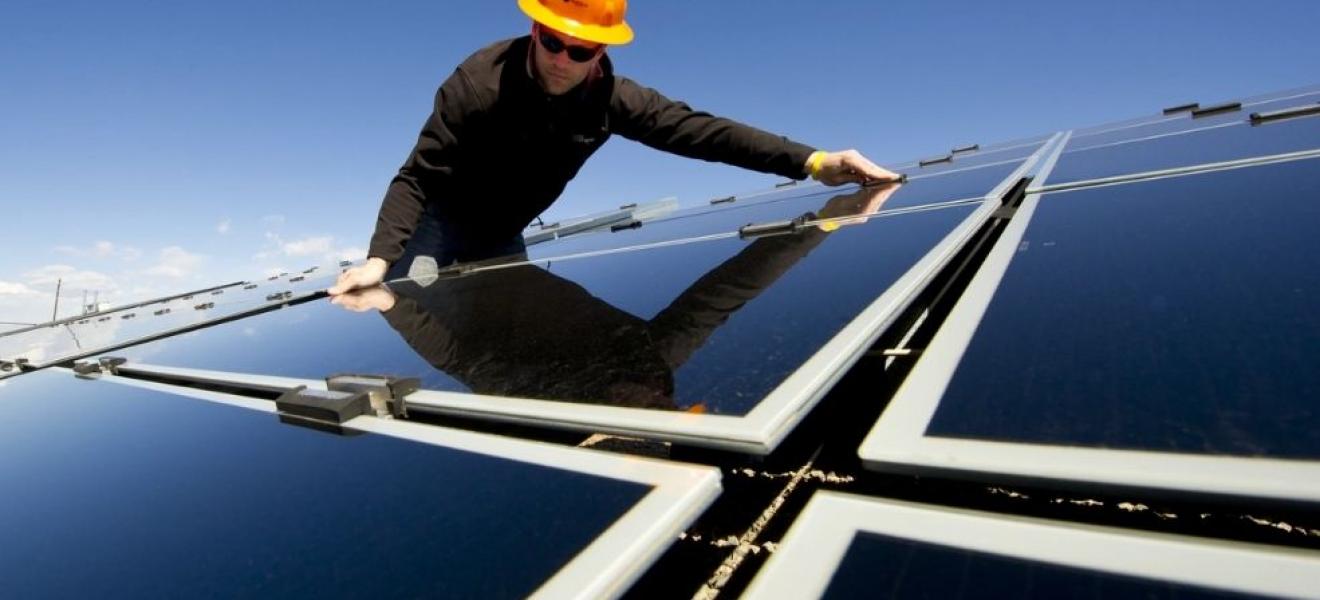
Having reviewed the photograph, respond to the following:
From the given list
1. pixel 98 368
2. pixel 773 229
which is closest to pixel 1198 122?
pixel 773 229

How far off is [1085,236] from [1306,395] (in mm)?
908

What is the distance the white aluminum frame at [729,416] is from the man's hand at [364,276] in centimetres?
217

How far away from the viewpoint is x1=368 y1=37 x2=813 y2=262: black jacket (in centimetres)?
318

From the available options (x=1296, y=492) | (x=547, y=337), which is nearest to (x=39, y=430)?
(x=547, y=337)

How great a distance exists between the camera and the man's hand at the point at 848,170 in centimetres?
350

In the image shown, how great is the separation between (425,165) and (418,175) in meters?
0.08

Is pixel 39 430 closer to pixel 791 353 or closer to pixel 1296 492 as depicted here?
pixel 791 353

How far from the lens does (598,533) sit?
1.72 feet

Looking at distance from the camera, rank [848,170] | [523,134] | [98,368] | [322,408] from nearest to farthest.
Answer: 1. [322,408]
2. [98,368]
3. [523,134]
4. [848,170]

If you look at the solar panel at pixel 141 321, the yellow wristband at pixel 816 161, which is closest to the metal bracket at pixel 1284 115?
the yellow wristband at pixel 816 161

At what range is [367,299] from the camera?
9.08 feet

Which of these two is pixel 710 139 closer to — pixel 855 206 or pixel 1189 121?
pixel 855 206

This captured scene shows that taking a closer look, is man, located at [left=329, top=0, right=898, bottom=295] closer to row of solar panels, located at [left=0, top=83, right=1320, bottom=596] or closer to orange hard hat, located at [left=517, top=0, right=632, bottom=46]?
orange hard hat, located at [left=517, top=0, right=632, bottom=46]

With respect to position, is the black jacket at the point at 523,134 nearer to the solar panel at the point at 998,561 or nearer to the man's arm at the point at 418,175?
the man's arm at the point at 418,175
